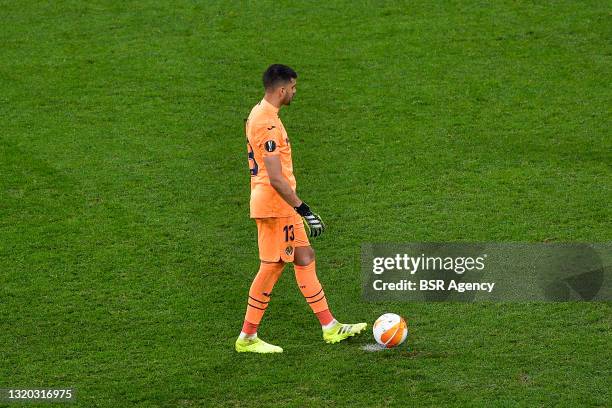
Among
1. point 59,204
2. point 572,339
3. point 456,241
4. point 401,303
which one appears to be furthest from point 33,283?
point 572,339

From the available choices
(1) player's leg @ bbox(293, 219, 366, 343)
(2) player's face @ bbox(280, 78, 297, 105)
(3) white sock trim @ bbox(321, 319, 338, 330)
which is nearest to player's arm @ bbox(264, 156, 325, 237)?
(1) player's leg @ bbox(293, 219, 366, 343)

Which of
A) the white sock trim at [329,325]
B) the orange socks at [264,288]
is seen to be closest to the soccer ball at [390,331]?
the white sock trim at [329,325]

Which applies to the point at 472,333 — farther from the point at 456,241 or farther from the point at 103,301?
the point at 103,301

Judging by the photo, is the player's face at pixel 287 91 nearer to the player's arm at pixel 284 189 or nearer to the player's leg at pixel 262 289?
the player's arm at pixel 284 189

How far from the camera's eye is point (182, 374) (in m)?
9.38

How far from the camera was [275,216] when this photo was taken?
961cm

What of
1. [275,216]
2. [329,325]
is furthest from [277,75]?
[329,325]

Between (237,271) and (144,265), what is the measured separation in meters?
1.00

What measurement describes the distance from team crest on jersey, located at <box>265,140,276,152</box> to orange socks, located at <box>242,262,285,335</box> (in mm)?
1051

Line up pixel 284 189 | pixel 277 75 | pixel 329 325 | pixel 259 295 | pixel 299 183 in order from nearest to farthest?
pixel 284 189 < pixel 277 75 < pixel 259 295 < pixel 329 325 < pixel 299 183

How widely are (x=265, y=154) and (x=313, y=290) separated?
135cm

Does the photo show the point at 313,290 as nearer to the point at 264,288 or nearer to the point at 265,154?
the point at 264,288

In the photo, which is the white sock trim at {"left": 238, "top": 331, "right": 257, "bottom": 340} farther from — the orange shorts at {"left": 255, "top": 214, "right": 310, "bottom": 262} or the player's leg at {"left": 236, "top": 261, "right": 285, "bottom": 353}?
the orange shorts at {"left": 255, "top": 214, "right": 310, "bottom": 262}

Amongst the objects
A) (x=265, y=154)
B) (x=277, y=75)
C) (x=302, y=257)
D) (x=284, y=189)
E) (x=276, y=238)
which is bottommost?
(x=302, y=257)
